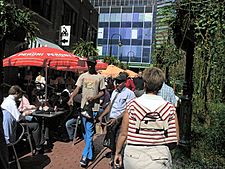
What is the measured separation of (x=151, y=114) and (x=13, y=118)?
9.57 ft

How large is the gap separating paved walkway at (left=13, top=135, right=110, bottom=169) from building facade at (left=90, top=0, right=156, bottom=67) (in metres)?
56.4

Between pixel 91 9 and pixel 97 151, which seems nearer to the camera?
pixel 97 151

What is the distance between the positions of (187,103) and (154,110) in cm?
177

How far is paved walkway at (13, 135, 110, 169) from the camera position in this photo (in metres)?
5.92

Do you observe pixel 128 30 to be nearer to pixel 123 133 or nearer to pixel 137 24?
pixel 137 24

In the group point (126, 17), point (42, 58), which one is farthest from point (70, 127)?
point (126, 17)

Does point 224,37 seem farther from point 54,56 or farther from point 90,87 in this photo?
point 54,56

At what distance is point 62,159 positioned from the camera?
6371 millimetres

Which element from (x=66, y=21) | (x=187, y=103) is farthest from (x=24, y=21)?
(x=66, y=21)

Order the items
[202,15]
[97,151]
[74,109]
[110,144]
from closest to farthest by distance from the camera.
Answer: [202,15] < [110,144] < [97,151] < [74,109]

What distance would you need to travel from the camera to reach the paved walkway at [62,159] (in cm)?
592

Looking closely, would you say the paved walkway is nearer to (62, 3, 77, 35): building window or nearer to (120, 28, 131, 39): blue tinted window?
(62, 3, 77, 35): building window

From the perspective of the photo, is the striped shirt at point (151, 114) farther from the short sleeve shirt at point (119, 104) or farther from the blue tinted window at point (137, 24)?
the blue tinted window at point (137, 24)

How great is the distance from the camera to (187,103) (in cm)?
476
